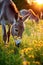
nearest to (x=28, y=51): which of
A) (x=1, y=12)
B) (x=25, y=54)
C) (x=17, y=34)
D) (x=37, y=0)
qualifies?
(x=25, y=54)

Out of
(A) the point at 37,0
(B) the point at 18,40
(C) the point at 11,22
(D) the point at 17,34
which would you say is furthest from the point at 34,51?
(A) the point at 37,0

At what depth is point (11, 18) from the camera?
9469 mm

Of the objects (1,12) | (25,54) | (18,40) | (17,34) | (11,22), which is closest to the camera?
(25,54)

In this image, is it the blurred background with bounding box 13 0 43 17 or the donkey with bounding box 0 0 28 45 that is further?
the blurred background with bounding box 13 0 43 17

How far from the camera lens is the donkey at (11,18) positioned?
8852 mm

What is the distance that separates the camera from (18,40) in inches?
325

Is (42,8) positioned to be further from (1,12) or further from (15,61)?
(15,61)

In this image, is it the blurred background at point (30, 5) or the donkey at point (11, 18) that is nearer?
the donkey at point (11, 18)

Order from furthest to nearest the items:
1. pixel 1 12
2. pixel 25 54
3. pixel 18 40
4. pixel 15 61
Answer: pixel 1 12 < pixel 18 40 < pixel 25 54 < pixel 15 61

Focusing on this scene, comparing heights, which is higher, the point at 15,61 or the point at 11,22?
the point at 11,22

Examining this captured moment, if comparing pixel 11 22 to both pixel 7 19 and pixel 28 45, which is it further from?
Result: pixel 28 45

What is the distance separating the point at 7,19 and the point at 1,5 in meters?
0.80

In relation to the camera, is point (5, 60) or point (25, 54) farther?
point (25, 54)

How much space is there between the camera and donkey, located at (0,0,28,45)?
8.85m
